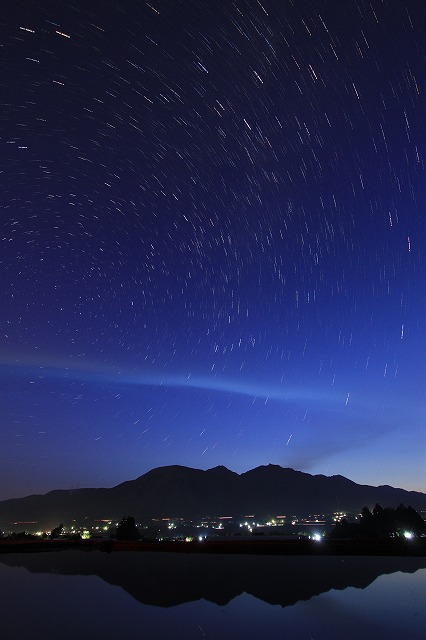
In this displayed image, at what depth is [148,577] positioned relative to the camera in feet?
77.9

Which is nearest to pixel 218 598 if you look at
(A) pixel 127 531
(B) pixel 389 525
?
(B) pixel 389 525

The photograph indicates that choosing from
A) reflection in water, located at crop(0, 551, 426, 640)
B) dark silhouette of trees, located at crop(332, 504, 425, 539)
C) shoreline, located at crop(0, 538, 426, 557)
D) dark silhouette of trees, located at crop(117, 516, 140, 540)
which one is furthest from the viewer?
dark silhouette of trees, located at crop(117, 516, 140, 540)

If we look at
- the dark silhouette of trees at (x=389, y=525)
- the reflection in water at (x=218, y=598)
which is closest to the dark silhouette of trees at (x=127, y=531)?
the reflection in water at (x=218, y=598)

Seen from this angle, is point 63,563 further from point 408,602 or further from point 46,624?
point 408,602

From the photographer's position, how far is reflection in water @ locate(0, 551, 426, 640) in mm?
13289

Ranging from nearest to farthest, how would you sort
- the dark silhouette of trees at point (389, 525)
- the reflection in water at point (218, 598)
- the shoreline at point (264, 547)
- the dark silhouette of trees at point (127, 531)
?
the reflection in water at point (218, 598), the shoreline at point (264, 547), the dark silhouette of trees at point (389, 525), the dark silhouette of trees at point (127, 531)

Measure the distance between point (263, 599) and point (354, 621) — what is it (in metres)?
4.56

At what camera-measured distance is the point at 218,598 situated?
1777cm

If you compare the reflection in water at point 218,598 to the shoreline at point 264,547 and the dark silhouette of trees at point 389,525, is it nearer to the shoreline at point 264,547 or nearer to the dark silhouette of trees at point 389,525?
the shoreline at point 264,547

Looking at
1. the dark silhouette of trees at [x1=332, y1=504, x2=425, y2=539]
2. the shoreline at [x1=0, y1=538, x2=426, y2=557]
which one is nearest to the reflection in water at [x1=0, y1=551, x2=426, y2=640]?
the shoreline at [x1=0, y1=538, x2=426, y2=557]

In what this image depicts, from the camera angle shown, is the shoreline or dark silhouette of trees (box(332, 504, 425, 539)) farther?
dark silhouette of trees (box(332, 504, 425, 539))

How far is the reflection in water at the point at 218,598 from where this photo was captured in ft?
43.6

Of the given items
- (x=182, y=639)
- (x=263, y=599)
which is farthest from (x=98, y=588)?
(x=182, y=639)

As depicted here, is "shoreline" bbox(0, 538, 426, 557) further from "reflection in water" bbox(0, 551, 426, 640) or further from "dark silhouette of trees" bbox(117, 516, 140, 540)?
"dark silhouette of trees" bbox(117, 516, 140, 540)
